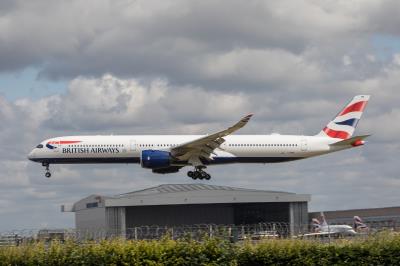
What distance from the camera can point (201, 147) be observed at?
7381 centimetres

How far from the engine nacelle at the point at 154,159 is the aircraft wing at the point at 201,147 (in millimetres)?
1150

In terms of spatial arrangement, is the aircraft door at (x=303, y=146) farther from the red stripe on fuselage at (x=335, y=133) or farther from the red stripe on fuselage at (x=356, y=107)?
the red stripe on fuselage at (x=356, y=107)

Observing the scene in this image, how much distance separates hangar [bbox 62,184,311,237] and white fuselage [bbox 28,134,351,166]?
71.3 ft

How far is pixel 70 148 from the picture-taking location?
239ft

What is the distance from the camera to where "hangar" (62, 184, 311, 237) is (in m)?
97.3

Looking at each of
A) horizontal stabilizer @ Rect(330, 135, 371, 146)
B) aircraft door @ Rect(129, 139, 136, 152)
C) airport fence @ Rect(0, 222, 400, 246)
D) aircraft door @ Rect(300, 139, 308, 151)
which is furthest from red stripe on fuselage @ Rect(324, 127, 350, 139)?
airport fence @ Rect(0, 222, 400, 246)

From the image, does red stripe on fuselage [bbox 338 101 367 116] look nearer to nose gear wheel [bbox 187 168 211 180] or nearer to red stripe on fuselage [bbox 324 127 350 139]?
red stripe on fuselage [bbox 324 127 350 139]

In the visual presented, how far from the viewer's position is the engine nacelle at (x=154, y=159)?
71500mm

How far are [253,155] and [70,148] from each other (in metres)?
16.1

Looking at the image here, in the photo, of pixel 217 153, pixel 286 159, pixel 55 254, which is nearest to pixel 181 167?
pixel 217 153

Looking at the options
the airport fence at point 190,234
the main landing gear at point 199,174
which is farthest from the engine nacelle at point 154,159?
the airport fence at point 190,234

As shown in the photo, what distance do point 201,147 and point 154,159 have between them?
15.4ft

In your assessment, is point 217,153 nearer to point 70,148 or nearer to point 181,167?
point 181,167

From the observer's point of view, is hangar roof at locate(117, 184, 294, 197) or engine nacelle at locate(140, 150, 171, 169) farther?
hangar roof at locate(117, 184, 294, 197)
